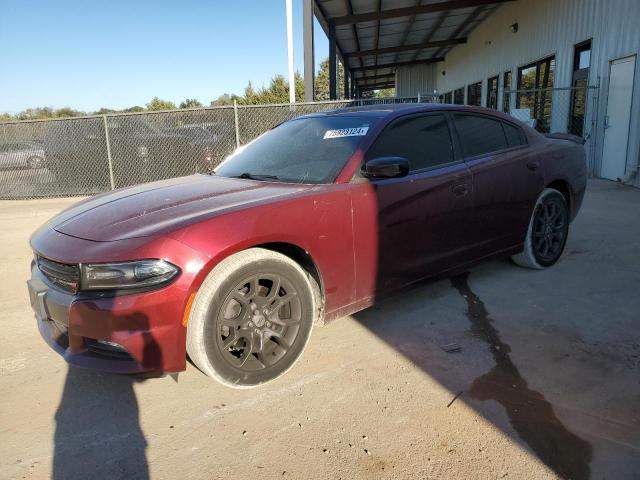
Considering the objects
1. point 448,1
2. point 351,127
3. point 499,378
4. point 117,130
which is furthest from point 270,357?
point 448,1

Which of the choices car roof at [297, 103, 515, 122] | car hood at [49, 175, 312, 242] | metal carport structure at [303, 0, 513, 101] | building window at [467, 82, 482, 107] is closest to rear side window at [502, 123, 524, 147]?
car roof at [297, 103, 515, 122]

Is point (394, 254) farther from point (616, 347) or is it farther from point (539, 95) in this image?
point (539, 95)

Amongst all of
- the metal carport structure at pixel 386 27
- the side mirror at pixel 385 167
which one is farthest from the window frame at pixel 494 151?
the metal carport structure at pixel 386 27

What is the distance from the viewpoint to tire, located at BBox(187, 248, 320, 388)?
8.09ft

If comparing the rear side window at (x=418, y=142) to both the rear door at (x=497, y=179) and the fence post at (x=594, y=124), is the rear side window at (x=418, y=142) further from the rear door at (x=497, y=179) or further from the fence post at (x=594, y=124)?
the fence post at (x=594, y=124)

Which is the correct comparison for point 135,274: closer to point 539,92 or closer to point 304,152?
point 304,152

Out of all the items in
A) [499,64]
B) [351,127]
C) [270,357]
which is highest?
[499,64]

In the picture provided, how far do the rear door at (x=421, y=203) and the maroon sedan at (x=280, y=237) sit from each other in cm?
1

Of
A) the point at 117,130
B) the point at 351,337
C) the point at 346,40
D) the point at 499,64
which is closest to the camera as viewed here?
the point at 351,337

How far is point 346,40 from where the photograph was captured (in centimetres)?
2066

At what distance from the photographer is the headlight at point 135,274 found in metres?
2.33

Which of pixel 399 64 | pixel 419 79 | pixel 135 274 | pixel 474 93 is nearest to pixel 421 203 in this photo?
pixel 135 274

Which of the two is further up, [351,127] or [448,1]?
[448,1]

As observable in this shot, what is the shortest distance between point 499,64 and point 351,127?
1675cm
